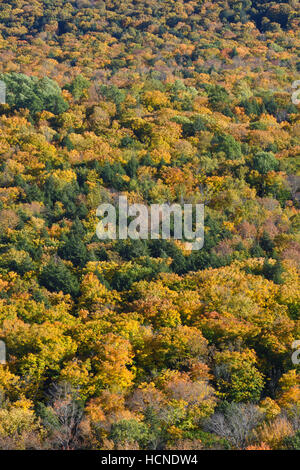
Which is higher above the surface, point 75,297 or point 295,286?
point 295,286

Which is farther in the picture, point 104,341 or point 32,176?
point 32,176

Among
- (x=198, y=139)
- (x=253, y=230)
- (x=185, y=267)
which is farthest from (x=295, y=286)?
(x=198, y=139)

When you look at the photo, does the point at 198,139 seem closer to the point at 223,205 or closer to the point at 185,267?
the point at 223,205

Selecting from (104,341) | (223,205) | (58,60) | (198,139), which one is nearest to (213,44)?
(58,60)

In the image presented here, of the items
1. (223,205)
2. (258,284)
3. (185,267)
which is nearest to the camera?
(258,284)

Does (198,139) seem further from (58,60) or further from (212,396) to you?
(58,60)

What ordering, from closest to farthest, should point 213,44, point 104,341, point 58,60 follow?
point 104,341
point 58,60
point 213,44
